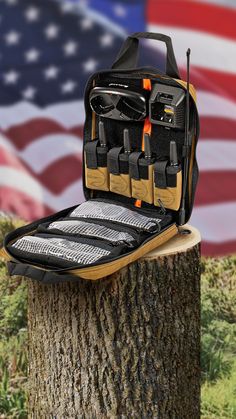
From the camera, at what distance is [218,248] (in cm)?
505

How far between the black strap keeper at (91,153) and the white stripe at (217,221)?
1.65 meters

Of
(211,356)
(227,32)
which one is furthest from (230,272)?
(227,32)

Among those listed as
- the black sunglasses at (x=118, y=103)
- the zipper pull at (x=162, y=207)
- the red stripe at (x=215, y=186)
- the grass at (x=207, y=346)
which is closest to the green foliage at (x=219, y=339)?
the grass at (x=207, y=346)

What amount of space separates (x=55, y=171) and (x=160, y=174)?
184 centimetres

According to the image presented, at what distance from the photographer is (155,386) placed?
3148mm

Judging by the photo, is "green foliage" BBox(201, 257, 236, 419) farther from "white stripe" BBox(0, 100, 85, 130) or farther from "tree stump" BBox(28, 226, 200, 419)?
"white stripe" BBox(0, 100, 85, 130)

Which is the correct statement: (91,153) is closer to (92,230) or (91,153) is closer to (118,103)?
(118,103)

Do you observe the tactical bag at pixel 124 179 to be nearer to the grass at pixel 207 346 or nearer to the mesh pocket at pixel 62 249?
the mesh pocket at pixel 62 249

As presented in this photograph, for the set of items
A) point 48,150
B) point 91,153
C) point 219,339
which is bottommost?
point 219,339

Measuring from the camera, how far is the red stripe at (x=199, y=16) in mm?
4922

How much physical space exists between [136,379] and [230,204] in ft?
6.93

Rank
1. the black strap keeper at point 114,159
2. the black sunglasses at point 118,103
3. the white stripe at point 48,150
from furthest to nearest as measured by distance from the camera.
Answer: the white stripe at point 48,150
the black strap keeper at point 114,159
the black sunglasses at point 118,103

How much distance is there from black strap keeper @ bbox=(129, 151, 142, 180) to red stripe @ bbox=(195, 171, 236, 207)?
1705 millimetres

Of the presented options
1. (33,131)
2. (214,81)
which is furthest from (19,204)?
(214,81)
